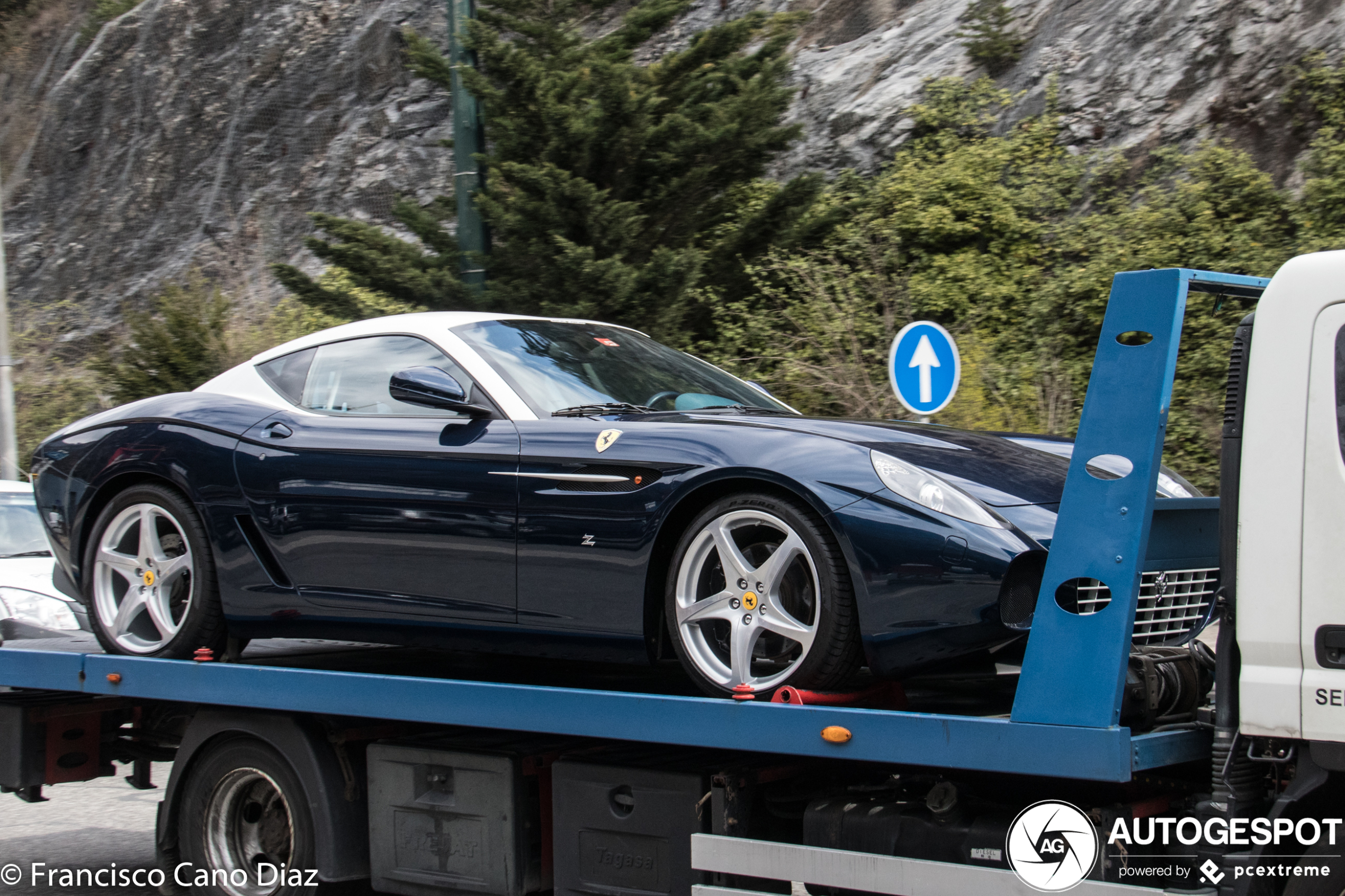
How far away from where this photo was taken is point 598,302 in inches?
608

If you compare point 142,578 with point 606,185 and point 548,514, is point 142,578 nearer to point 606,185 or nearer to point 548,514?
point 548,514

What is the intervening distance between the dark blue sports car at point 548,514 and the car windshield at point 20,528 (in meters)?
4.14

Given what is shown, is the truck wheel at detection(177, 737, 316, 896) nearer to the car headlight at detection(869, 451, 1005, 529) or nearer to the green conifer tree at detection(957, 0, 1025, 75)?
the car headlight at detection(869, 451, 1005, 529)

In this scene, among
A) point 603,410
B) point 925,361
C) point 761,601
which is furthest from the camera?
point 925,361

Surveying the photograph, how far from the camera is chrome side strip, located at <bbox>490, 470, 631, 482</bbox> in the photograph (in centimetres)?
417

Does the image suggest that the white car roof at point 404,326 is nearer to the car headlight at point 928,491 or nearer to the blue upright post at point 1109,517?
the car headlight at point 928,491

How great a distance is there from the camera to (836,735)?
349cm

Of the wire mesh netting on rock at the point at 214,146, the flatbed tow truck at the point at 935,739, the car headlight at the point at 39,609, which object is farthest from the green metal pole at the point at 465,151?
the flatbed tow truck at the point at 935,739

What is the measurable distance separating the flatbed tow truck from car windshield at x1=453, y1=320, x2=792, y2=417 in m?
1.01

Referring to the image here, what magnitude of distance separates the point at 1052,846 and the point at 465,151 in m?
Answer: 13.5

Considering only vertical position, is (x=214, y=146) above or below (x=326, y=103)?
below

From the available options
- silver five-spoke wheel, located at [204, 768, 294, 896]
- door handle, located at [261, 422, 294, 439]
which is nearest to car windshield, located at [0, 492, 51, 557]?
silver five-spoke wheel, located at [204, 768, 294, 896]

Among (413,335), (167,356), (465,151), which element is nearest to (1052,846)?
(413,335)

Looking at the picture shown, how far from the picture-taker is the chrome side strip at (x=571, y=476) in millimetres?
4168
